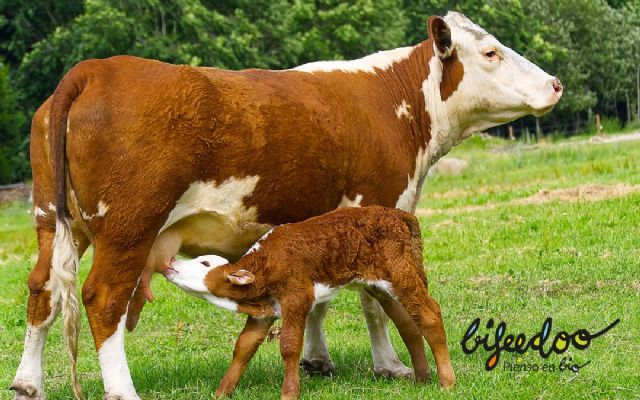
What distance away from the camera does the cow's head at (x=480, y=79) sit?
316 inches

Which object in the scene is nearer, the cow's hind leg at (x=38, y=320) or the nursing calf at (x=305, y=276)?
the nursing calf at (x=305, y=276)

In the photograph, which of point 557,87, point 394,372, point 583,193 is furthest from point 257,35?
point 394,372

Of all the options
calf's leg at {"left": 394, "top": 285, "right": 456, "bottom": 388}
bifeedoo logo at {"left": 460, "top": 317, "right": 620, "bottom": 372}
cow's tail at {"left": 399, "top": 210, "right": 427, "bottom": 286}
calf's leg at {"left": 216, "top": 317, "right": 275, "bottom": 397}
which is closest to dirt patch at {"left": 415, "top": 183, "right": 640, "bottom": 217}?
bifeedoo logo at {"left": 460, "top": 317, "right": 620, "bottom": 372}

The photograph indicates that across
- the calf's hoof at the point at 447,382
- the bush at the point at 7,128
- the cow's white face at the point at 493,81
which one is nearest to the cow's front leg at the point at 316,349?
the calf's hoof at the point at 447,382

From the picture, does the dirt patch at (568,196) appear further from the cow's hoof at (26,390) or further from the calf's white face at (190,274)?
the cow's hoof at (26,390)

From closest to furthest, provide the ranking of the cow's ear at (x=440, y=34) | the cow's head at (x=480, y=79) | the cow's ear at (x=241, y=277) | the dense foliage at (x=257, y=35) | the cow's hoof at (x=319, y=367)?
the cow's ear at (x=241, y=277), the cow's hoof at (x=319, y=367), the cow's ear at (x=440, y=34), the cow's head at (x=480, y=79), the dense foliage at (x=257, y=35)

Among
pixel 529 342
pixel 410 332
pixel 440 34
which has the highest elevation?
pixel 440 34

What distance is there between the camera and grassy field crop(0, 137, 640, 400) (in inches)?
274

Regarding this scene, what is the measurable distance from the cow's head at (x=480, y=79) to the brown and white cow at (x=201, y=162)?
0.05 feet

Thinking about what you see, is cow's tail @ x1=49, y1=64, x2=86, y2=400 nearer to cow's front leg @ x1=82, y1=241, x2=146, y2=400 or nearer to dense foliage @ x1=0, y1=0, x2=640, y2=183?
cow's front leg @ x1=82, y1=241, x2=146, y2=400

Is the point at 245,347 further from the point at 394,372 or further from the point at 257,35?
the point at 257,35

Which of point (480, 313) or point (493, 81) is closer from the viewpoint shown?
point (493, 81)

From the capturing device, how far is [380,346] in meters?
7.69

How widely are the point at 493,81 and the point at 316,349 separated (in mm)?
2495
